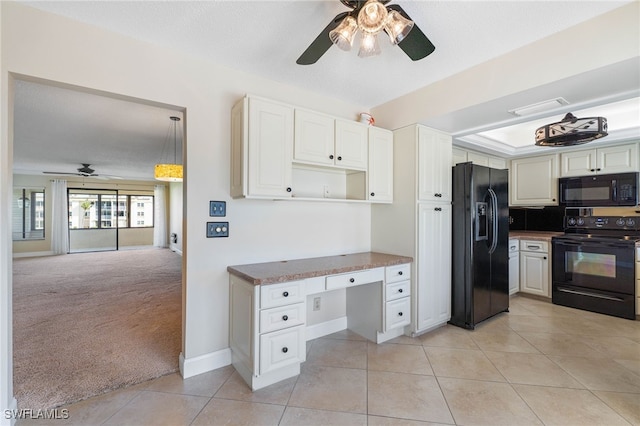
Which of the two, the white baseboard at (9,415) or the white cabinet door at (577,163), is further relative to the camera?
the white cabinet door at (577,163)

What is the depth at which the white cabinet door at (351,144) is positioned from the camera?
251 centimetres

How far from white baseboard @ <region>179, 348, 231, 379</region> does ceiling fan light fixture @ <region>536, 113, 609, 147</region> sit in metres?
3.74

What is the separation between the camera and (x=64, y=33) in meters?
1.69

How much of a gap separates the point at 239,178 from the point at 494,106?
7.14ft

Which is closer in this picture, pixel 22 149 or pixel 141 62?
pixel 141 62

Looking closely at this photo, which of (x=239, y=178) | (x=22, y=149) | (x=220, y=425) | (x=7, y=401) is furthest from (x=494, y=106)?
(x=22, y=149)

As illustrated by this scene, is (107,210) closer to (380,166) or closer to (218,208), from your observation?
(218,208)

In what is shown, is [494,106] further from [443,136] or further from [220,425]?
[220,425]

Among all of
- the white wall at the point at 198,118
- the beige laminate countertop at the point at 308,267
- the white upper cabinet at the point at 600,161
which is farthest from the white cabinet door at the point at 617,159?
the white wall at the point at 198,118

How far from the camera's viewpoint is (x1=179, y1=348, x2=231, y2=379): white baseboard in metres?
2.11

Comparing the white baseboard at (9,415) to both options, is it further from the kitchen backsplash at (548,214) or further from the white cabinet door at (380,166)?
the kitchen backsplash at (548,214)

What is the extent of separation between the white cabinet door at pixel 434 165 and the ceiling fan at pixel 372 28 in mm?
1322

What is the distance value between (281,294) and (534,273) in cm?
384

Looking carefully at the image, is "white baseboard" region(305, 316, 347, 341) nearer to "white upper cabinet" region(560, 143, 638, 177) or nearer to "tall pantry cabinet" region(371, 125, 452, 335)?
"tall pantry cabinet" region(371, 125, 452, 335)
